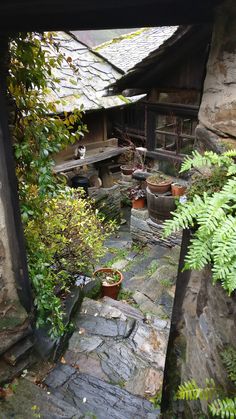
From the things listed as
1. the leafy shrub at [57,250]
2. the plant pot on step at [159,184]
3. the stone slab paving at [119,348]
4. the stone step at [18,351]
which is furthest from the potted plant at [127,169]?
the stone step at [18,351]

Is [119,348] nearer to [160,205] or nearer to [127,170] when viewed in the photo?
[160,205]

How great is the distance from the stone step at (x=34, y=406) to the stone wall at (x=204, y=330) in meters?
1.18

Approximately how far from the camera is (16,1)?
2.32 meters

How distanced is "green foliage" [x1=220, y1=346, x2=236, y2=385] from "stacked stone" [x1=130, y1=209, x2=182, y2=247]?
7012 mm

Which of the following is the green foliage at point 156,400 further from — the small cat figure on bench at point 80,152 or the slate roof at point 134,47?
the slate roof at point 134,47

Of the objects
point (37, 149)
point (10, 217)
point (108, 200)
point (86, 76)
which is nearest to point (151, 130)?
point (86, 76)

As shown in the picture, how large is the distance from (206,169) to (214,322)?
1025mm

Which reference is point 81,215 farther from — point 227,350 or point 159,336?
point 227,350

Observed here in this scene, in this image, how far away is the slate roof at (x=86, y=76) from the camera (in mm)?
9844

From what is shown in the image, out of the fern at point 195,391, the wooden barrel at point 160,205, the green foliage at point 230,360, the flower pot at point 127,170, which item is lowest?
the flower pot at point 127,170

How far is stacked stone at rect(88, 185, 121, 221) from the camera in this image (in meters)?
12.5

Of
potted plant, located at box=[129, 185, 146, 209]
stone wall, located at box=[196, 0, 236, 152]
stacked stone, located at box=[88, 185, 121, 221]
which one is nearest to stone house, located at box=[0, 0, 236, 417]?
stone wall, located at box=[196, 0, 236, 152]

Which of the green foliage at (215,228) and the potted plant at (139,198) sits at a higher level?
the green foliage at (215,228)

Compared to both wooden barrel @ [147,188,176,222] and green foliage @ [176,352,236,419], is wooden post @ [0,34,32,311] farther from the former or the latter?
wooden barrel @ [147,188,176,222]
